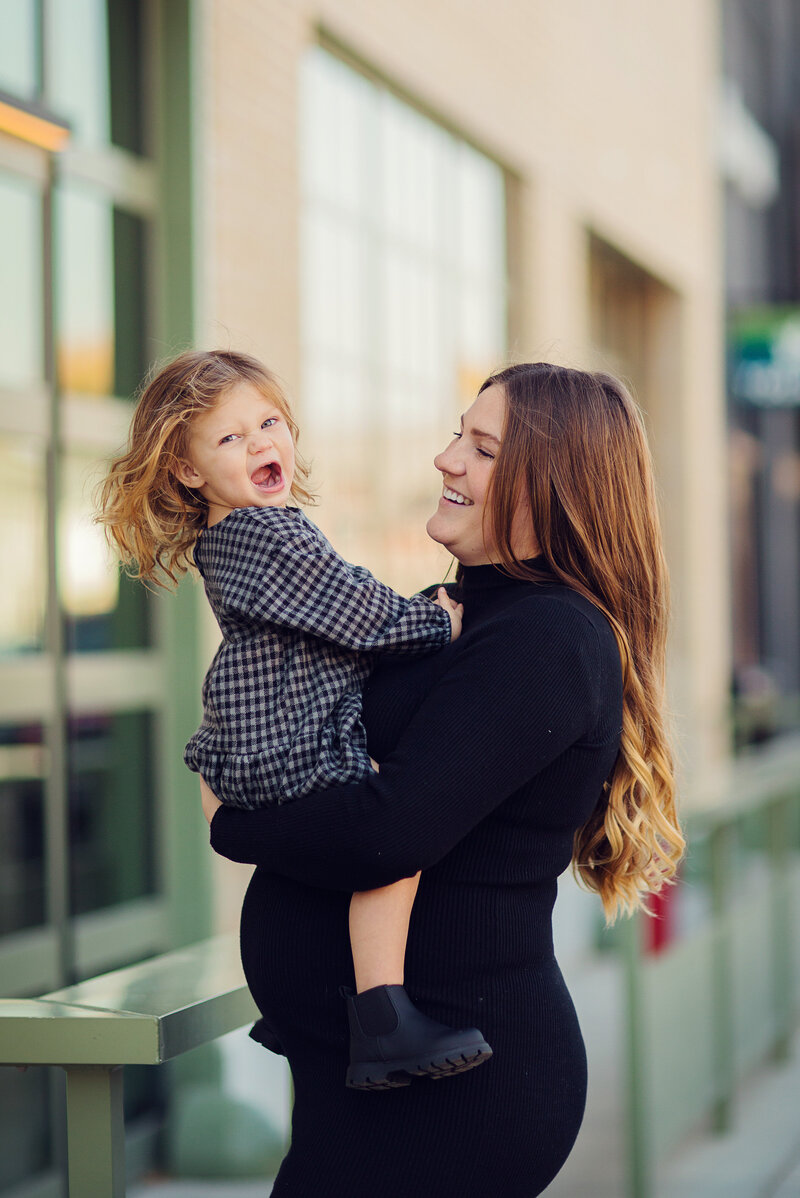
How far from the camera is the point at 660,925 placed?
4520 millimetres

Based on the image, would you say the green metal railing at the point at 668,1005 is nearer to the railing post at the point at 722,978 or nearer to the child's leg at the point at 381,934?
the railing post at the point at 722,978

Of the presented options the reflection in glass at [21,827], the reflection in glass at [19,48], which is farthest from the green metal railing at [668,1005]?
the reflection in glass at [19,48]

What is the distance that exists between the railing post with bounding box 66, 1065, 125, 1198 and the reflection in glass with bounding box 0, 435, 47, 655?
2579mm

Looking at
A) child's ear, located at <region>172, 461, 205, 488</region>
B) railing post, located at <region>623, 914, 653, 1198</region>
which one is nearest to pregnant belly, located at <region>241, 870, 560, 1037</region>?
child's ear, located at <region>172, 461, 205, 488</region>

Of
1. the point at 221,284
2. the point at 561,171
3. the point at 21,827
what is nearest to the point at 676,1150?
the point at 21,827

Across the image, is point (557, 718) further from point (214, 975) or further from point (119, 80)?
point (119, 80)

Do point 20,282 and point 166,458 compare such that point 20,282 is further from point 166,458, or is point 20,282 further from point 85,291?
point 166,458

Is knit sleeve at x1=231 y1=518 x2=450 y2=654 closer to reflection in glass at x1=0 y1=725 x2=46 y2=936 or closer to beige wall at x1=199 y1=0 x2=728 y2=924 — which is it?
beige wall at x1=199 y1=0 x2=728 y2=924

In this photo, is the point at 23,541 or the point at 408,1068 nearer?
the point at 408,1068

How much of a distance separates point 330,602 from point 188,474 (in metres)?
0.32

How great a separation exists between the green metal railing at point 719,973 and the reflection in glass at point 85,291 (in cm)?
259

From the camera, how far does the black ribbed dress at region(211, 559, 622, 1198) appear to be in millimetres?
1624

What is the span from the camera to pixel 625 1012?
430cm

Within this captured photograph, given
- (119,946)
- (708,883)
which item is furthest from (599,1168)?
(119,946)
